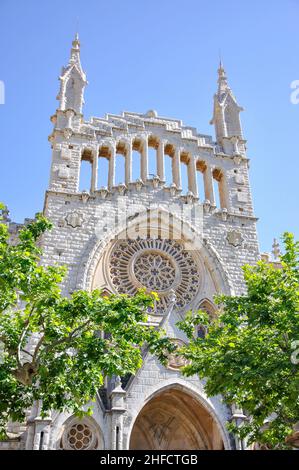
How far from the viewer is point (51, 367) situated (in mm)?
12453

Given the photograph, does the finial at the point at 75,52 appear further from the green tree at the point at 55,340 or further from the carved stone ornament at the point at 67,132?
the green tree at the point at 55,340

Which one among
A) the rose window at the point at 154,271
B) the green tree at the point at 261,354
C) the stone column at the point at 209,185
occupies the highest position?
the stone column at the point at 209,185

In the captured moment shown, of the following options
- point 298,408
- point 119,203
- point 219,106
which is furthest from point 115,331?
point 219,106

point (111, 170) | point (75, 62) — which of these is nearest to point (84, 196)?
point (111, 170)

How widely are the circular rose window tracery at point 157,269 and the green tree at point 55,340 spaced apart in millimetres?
8237

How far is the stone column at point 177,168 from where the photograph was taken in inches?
968

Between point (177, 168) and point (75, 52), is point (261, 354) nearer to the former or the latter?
point (177, 168)

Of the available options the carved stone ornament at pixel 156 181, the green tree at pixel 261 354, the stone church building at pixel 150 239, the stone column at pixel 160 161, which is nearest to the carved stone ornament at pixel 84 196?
the stone church building at pixel 150 239

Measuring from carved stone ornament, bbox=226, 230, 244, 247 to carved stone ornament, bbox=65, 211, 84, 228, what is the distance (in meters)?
6.74

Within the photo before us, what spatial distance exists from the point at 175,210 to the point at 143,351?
741cm

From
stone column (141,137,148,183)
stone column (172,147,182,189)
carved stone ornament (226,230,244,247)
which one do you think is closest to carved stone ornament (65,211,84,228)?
stone column (141,137,148,183)

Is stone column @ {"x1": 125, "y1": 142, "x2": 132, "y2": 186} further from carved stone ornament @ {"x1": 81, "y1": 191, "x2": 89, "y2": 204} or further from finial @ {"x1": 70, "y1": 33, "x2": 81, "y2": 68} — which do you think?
finial @ {"x1": 70, "y1": 33, "x2": 81, "y2": 68}

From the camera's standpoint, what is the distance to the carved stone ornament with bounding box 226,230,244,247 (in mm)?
23453

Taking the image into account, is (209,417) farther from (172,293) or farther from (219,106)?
(219,106)
